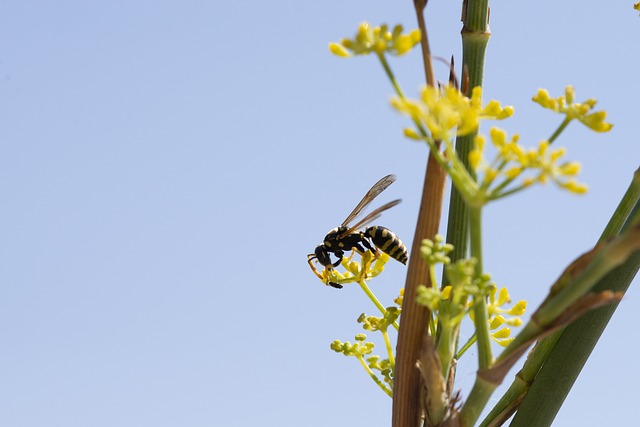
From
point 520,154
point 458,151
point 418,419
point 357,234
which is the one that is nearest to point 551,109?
point 520,154

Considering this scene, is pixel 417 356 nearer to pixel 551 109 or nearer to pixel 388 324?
pixel 388 324

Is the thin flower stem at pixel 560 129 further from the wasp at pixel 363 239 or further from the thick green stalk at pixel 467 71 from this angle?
the wasp at pixel 363 239

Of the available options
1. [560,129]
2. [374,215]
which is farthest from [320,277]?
[560,129]

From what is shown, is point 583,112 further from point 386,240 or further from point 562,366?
point 386,240

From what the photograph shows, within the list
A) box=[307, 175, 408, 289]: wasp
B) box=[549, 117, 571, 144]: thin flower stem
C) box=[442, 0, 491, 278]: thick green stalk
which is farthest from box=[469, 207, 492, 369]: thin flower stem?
box=[307, 175, 408, 289]: wasp

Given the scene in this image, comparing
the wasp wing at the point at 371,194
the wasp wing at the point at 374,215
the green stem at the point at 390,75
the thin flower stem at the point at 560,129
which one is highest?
the wasp wing at the point at 371,194

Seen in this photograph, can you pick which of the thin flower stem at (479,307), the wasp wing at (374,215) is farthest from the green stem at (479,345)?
the wasp wing at (374,215)
